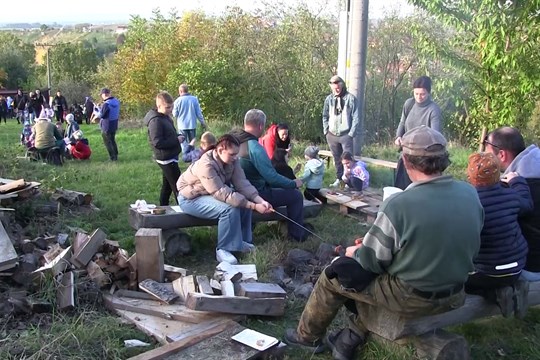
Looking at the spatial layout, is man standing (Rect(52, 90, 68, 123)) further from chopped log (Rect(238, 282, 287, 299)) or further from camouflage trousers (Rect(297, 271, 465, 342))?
camouflage trousers (Rect(297, 271, 465, 342))

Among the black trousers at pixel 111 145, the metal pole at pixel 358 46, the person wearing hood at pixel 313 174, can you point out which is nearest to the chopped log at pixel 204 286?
the person wearing hood at pixel 313 174

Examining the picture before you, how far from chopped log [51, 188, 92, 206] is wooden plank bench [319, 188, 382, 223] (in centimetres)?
307

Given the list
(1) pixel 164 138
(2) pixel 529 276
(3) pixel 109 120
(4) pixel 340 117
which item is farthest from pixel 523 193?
(3) pixel 109 120

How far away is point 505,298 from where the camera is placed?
371 centimetres

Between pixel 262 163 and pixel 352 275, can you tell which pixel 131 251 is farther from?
pixel 352 275

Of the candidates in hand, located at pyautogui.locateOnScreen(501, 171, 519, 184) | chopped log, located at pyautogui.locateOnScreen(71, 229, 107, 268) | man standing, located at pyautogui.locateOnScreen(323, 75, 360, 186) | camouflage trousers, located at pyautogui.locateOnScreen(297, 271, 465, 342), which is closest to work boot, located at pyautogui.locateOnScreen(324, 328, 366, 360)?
camouflage trousers, located at pyautogui.locateOnScreen(297, 271, 465, 342)

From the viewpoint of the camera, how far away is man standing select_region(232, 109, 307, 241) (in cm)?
583

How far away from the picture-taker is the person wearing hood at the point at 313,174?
286 inches

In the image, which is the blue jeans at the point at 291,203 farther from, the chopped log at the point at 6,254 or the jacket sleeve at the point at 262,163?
the chopped log at the point at 6,254

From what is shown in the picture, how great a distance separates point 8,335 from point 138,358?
3.16 ft

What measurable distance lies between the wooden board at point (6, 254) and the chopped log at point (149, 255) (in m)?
0.94

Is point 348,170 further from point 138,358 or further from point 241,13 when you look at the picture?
point 241,13

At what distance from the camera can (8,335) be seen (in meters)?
3.71

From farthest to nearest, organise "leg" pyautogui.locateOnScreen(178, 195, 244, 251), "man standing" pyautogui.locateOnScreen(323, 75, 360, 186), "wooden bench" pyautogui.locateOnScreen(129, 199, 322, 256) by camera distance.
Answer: "man standing" pyautogui.locateOnScreen(323, 75, 360, 186)
"wooden bench" pyautogui.locateOnScreen(129, 199, 322, 256)
"leg" pyautogui.locateOnScreen(178, 195, 244, 251)
